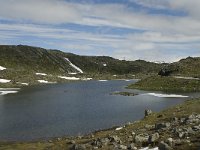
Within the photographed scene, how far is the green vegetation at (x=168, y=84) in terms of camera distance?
463ft

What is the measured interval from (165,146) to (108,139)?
370 inches

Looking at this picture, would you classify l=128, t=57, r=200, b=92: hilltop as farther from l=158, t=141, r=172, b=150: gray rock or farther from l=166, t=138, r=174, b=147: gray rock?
l=158, t=141, r=172, b=150: gray rock

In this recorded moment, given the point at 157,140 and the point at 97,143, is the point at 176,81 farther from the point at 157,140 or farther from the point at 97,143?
the point at 157,140

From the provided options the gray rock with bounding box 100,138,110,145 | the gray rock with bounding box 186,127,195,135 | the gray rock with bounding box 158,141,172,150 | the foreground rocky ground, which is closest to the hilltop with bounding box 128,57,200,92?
the foreground rocky ground

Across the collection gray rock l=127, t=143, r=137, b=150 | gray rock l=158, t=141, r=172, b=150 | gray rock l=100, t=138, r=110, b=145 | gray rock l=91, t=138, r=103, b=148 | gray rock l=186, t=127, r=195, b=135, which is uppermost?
gray rock l=186, t=127, r=195, b=135

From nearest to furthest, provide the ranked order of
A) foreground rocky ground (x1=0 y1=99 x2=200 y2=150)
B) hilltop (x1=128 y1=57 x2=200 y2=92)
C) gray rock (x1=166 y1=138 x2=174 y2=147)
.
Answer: foreground rocky ground (x1=0 y1=99 x2=200 y2=150)
gray rock (x1=166 y1=138 x2=174 y2=147)
hilltop (x1=128 y1=57 x2=200 y2=92)

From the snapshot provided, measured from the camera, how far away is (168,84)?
152m

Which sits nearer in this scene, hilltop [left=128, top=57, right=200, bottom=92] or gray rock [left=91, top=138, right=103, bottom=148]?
gray rock [left=91, top=138, right=103, bottom=148]

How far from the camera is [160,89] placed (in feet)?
485

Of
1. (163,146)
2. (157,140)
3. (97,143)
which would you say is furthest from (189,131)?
(97,143)

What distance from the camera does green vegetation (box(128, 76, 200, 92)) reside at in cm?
14123

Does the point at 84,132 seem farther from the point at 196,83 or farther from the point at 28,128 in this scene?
the point at 196,83

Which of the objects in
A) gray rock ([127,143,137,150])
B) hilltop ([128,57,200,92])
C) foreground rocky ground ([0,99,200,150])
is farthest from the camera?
hilltop ([128,57,200,92])

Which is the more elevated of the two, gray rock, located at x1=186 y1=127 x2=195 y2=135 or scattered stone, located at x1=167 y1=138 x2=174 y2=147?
gray rock, located at x1=186 y1=127 x2=195 y2=135
